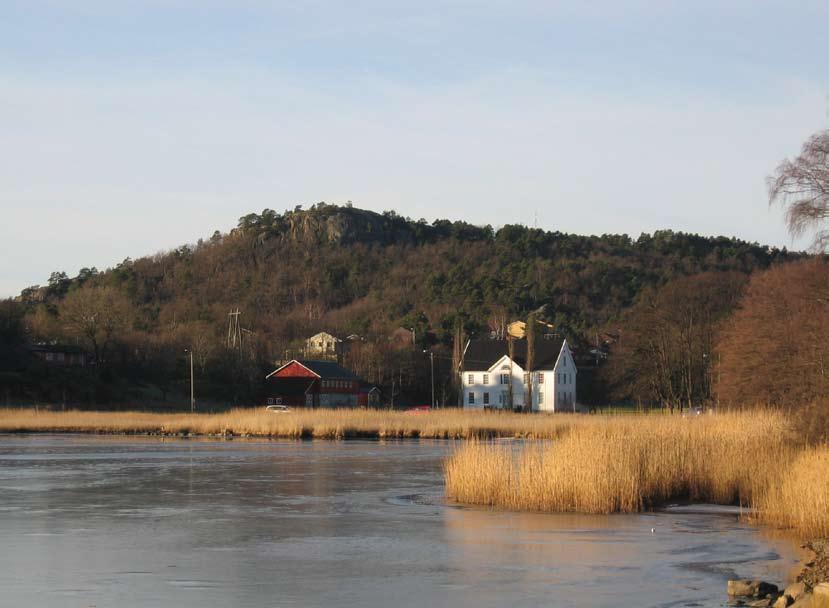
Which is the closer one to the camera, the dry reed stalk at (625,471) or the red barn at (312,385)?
the dry reed stalk at (625,471)

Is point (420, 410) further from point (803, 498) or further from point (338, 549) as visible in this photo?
point (338, 549)

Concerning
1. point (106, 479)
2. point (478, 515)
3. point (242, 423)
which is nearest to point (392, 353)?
point (242, 423)

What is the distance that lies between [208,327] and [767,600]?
10525 cm

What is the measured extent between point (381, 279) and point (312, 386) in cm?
8071

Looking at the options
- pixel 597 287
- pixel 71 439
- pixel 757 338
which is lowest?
pixel 71 439

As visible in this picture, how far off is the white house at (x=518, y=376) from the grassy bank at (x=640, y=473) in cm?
7465

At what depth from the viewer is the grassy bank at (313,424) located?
60500mm

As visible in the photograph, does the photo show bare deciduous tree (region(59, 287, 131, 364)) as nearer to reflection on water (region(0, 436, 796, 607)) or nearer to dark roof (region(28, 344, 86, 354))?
dark roof (region(28, 344, 86, 354))

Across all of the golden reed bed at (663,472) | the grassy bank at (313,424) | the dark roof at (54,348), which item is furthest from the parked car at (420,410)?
the golden reed bed at (663,472)

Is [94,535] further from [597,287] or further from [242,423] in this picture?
[597,287]

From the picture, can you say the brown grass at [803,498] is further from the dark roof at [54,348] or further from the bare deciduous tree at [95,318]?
the bare deciduous tree at [95,318]

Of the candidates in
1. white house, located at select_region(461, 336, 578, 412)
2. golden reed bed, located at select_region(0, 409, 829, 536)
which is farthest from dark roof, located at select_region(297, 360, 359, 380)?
golden reed bed, located at select_region(0, 409, 829, 536)

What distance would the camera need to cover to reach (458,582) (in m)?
16.0

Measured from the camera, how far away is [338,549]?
62.5 ft
